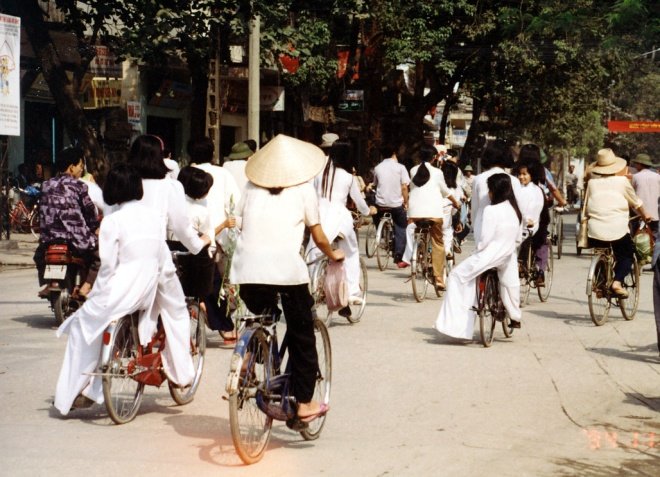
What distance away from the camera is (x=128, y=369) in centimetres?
766

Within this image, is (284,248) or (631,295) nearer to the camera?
(284,248)

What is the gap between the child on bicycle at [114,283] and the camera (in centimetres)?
763

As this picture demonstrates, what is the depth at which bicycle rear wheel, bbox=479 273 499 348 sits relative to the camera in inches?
450

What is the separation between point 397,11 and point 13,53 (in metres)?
15.1

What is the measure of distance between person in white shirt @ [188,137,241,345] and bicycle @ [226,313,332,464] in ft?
13.4

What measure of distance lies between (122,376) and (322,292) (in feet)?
16.2

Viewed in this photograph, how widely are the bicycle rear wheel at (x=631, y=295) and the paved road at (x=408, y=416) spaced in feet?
2.83

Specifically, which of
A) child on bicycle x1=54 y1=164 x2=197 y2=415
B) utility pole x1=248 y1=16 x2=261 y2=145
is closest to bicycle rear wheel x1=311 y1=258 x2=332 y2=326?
child on bicycle x1=54 y1=164 x2=197 y2=415

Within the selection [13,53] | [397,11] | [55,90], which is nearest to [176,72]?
[397,11]

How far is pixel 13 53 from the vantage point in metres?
18.7

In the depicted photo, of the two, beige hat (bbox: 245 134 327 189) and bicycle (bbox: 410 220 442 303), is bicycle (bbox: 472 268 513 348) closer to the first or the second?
bicycle (bbox: 410 220 442 303)

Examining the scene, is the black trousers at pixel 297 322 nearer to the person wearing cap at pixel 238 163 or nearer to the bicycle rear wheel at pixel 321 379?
the bicycle rear wheel at pixel 321 379

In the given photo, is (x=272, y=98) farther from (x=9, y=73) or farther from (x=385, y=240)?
(x=9, y=73)

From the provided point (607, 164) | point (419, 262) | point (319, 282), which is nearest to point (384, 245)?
point (419, 262)
